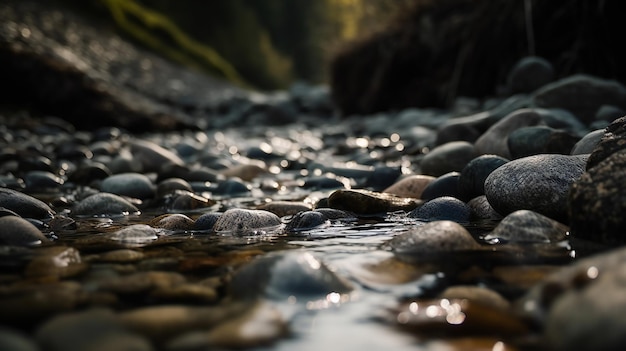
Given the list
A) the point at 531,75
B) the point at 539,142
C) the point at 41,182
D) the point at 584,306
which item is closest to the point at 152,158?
the point at 41,182

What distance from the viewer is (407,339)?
1.04m

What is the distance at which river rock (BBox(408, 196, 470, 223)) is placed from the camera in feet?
7.41

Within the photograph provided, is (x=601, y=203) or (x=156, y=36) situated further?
(x=156, y=36)

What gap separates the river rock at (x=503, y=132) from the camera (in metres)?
3.34

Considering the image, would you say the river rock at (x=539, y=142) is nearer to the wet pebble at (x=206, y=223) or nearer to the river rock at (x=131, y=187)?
the wet pebble at (x=206, y=223)

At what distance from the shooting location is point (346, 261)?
5.32 ft

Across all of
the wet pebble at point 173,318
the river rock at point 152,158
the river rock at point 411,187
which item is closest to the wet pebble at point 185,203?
the river rock at point 411,187

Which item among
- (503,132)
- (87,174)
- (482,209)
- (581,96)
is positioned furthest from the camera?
(581,96)

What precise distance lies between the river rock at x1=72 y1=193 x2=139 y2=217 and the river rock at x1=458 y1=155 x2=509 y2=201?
161cm

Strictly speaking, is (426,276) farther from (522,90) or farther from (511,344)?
(522,90)

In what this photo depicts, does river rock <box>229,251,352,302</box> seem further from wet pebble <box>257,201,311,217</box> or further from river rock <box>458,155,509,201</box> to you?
river rock <box>458,155,509,201</box>

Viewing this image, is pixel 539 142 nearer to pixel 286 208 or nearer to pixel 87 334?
pixel 286 208

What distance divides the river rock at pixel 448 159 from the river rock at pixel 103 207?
1.72 meters

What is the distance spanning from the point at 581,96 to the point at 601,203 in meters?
3.06
